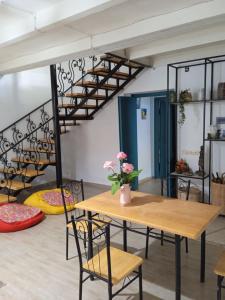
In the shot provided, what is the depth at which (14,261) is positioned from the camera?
307 centimetres

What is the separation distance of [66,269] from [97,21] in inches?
109

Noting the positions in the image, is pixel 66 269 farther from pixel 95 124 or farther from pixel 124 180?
pixel 95 124

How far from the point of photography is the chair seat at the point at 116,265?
2014 millimetres

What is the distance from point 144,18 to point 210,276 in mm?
2836

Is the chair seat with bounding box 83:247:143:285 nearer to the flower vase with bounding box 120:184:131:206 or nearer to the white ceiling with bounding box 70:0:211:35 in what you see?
the flower vase with bounding box 120:184:131:206

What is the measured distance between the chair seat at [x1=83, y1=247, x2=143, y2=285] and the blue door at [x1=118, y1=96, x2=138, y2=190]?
3.18m

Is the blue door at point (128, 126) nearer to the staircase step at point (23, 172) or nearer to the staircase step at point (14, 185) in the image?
the staircase step at point (23, 172)

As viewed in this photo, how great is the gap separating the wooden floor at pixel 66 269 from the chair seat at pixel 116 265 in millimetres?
472

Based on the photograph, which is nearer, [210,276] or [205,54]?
[210,276]

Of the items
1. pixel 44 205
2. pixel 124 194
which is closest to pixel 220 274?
pixel 124 194

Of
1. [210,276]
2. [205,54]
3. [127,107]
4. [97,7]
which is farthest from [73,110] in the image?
[210,276]

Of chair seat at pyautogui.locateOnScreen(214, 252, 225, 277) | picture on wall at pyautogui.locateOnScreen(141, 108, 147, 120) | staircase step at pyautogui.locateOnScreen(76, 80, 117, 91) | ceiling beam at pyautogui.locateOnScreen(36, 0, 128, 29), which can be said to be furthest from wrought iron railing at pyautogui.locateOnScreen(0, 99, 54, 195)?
chair seat at pyautogui.locateOnScreen(214, 252, 225, 277)

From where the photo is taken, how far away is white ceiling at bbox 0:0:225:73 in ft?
8.29

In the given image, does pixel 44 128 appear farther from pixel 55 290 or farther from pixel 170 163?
pixel 55 290
